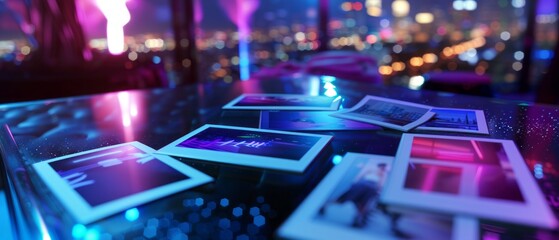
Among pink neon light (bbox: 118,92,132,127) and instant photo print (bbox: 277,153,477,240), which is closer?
instant photo print (bbox: 277,153,477,240)

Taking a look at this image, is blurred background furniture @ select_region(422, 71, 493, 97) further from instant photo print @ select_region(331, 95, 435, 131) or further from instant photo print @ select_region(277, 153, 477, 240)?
instant photo print @ select_region(277, 153, 477, 240)

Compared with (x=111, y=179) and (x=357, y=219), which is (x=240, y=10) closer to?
(x=111, y=179)

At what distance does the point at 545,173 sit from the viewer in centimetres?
65

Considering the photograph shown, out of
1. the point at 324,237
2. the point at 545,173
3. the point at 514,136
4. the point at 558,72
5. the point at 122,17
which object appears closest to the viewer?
the point at 324,237

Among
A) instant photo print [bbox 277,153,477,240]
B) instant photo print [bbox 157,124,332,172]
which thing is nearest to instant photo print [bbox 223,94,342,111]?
instant photo print [bbox 157,124,332,172]

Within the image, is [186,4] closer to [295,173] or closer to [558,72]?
[558,72]

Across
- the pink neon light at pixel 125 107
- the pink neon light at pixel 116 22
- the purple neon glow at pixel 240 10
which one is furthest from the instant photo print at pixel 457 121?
the purple neon glow at pixel 240 10

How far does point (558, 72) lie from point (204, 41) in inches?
124

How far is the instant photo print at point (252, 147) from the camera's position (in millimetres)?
719

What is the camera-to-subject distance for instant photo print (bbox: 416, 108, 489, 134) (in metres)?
0.92

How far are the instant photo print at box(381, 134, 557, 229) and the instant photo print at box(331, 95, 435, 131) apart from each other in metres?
0.18

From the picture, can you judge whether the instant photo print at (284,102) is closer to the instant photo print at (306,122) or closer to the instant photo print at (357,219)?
the instant photo print at (306,122)

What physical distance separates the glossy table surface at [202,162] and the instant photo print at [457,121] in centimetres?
3

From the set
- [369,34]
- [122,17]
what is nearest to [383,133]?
[122,17]
